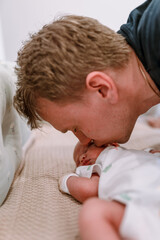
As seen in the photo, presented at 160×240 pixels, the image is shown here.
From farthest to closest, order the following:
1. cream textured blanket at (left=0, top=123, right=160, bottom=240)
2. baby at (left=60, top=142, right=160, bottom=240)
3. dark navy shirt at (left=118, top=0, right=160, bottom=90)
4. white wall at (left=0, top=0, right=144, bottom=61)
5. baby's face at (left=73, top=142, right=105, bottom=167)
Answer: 1. white wall at (left=0, top=0, right=144, bottom=61)
2. baby's face at (left=73, top=142, right=105, bottom=167)
3. dark navy shirt at (left=118, top=0, right=160, bottom=90)
4. cream textured blanket at (left=0, top=123, right=160, bottom=240)
5. baby at (left=60, top=142, right=160, bottom=240)

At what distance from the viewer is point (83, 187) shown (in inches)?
29.1

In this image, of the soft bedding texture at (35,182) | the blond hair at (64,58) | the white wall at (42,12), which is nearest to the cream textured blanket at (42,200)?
the soft bedding texture at (35,182)

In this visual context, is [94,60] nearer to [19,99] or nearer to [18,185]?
[19,99]

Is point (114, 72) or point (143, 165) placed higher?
point (114, 72)

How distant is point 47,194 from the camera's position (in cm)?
83

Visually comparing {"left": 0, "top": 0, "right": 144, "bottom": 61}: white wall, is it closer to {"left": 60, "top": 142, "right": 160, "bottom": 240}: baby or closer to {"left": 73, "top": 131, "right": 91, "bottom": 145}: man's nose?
{"left": 73, "top": 131, "right": 91, "bottom": 145}: man's nose

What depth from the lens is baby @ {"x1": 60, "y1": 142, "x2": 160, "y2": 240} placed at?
453mm

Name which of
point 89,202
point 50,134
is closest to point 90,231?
point 89,202

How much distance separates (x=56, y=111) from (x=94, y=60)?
0.62 feet

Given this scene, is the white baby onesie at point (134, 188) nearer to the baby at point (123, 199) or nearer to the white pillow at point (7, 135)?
the baby at point (123, 199)

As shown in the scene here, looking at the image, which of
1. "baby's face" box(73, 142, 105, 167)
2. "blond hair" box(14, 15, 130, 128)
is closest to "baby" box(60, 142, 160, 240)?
"baby's face" box(73, 142, 105, 167)

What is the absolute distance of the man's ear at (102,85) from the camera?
72cm

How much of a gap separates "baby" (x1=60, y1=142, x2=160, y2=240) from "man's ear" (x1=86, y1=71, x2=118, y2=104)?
0.58ft

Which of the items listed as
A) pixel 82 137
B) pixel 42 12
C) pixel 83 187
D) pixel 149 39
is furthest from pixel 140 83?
pixel 42 12
